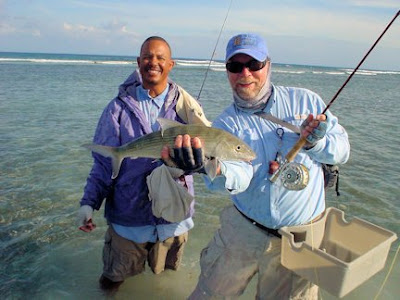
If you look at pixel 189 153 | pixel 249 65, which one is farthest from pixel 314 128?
pixel 189 153

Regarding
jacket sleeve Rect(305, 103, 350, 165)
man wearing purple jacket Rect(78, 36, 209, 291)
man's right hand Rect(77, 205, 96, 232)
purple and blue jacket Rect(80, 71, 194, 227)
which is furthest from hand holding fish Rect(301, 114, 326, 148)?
man's right hand Rect(77, 205, 96, 232)

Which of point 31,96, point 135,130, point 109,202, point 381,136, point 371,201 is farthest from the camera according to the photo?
point 31,96

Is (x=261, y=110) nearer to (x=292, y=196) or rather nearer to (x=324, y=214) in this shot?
(x=292, y=196)

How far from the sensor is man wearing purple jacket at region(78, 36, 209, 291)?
14.0 ft

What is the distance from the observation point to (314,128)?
293cm

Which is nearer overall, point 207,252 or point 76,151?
point 207,252

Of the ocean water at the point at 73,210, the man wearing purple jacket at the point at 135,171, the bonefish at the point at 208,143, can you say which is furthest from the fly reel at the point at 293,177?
the ocean water at the point at 73,210

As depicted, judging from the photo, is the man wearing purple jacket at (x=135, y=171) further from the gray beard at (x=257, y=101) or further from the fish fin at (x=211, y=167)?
the fish fin at (x=211, y=167)

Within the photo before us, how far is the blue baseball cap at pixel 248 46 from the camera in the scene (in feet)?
11.0

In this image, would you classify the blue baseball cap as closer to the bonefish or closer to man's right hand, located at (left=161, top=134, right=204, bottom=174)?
the bonefish

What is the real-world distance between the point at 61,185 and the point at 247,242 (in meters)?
5.58

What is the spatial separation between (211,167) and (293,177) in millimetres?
705

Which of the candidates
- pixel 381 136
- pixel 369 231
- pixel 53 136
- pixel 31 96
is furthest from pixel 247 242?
pixel 31 96

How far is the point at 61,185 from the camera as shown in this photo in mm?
7906
